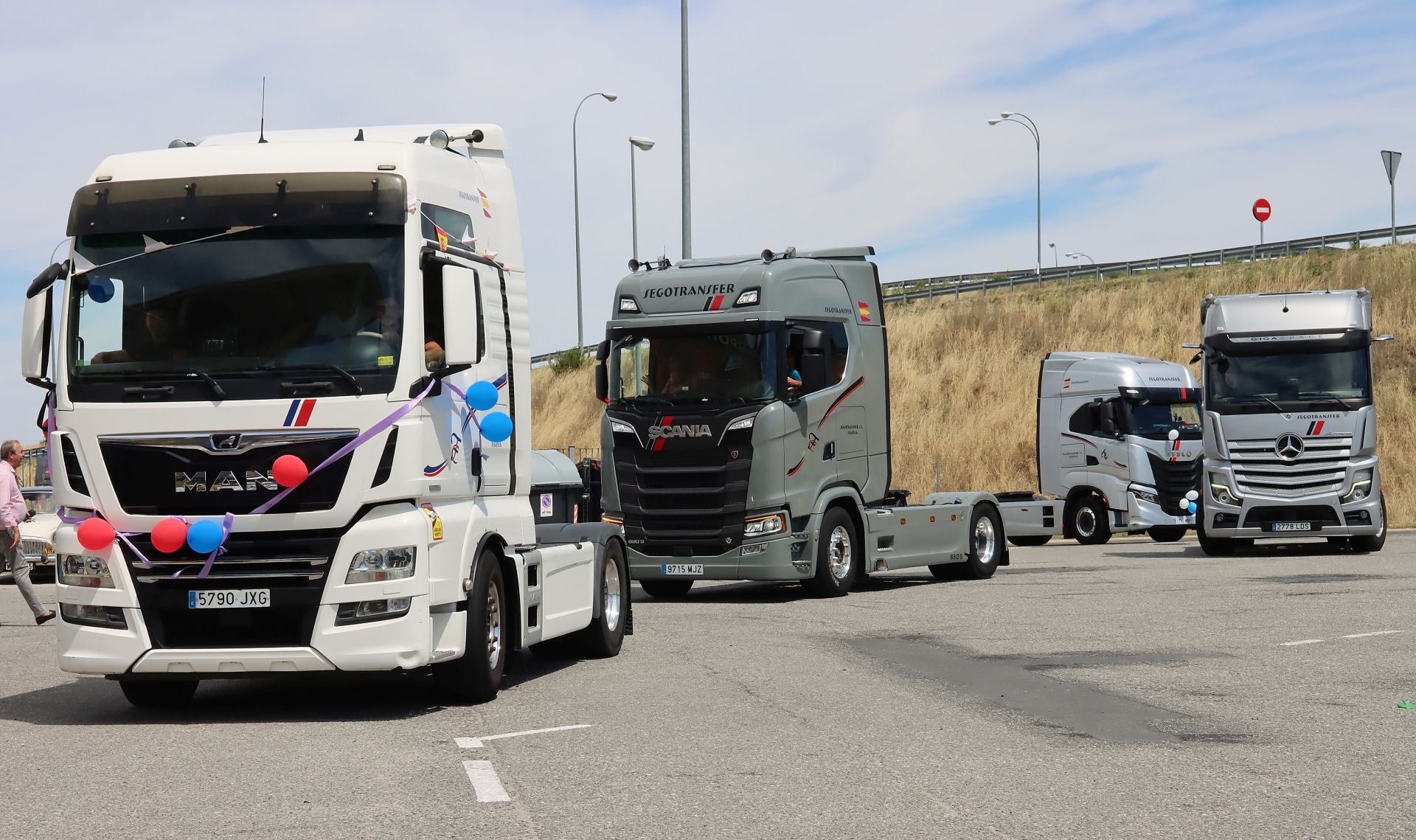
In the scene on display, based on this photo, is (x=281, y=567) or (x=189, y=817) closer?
(x=189, y=817)

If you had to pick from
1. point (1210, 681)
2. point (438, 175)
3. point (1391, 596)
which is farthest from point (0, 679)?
point (1391, 596)

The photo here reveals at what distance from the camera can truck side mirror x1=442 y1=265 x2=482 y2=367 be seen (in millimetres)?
9039

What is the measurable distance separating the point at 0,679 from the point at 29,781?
4.57 metres

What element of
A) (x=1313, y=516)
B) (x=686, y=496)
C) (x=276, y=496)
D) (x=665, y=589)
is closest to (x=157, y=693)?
(x=276, y=496)

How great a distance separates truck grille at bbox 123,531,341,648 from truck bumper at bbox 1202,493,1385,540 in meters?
17.5

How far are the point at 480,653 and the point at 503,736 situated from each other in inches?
45.2

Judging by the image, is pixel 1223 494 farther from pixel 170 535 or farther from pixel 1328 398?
pixel 170 535

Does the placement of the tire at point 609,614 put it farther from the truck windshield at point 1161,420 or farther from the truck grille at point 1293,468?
the truck windshield at point 1161,420

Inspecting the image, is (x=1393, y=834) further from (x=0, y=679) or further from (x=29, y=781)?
(x=0, y=679)

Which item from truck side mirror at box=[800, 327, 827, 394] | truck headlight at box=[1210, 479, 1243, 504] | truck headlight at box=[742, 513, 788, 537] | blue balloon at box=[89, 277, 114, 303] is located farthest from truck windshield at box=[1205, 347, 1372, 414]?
blue balloon at box=[89, 277, 114, 303]

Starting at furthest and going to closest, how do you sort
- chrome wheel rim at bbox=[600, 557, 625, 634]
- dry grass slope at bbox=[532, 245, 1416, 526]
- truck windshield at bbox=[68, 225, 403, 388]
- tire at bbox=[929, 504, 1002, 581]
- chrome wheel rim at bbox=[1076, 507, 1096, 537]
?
dry grass slope at bbox=[532, 245, 1416, 526], chrome wheel rim at bbox=[1076, 507, 1096, 537], tire at bbox=[929, 504, 1002, 581], chrome wheel rim at bbox=[600, 557, 625, 634], truck windshield at bbox=[68, 225, 403, 388]

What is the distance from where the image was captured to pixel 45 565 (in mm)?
23797

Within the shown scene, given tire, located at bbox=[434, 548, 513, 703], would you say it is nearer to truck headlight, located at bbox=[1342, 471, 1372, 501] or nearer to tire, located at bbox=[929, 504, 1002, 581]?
tire, located at bbox=[929, 504, 1002, 581]

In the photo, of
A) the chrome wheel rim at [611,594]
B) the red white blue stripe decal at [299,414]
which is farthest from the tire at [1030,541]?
the red white blue stripe decal at [299,414]
